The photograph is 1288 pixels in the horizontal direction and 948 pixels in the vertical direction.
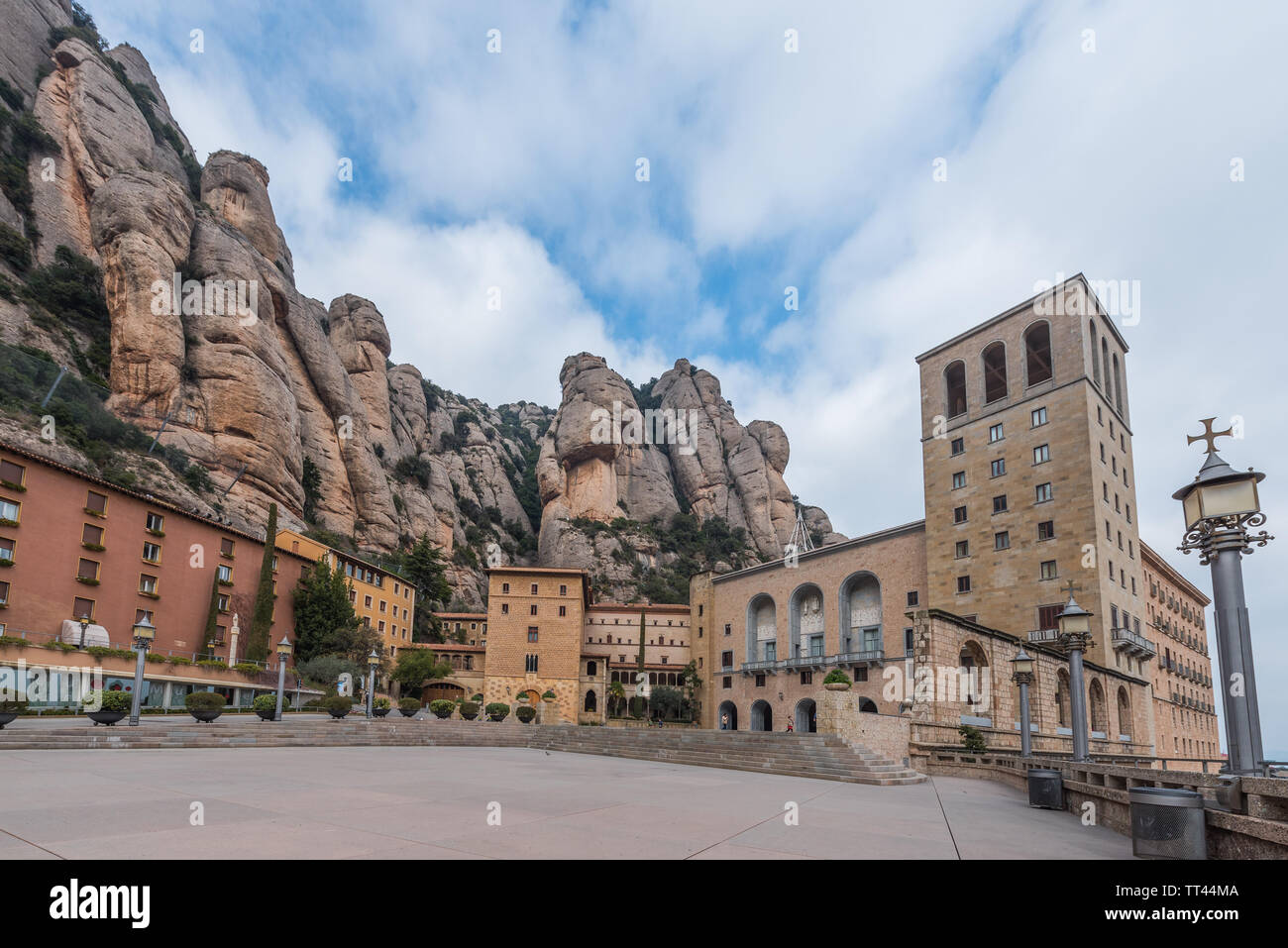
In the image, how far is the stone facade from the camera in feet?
147

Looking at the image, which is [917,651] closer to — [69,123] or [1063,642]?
[1063,642]

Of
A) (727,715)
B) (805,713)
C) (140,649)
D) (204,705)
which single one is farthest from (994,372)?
(140,649)

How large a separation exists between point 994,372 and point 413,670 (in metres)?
44.5

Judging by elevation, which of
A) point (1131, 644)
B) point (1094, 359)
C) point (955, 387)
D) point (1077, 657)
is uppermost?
point (955, 387)

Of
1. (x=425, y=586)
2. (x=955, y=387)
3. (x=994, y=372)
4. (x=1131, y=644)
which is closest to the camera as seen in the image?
(x=1131, y=644)

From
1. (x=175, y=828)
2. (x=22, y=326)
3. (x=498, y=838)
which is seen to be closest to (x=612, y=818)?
(x=498, y=838)

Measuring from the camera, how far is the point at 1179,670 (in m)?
49.6

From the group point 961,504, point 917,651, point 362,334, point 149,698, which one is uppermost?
point 362,334

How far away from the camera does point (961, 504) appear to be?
4300 centimetres

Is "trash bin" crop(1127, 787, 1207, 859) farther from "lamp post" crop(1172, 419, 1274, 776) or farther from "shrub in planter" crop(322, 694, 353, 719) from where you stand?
"shrub in planter" crop(322, 694, 353, 719)

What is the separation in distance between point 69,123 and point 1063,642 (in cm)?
8156

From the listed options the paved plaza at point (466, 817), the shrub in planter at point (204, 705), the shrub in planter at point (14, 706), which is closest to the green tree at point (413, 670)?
the shrub in planter at point (14, 706)

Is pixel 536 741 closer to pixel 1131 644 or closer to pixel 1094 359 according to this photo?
pixel 1131 644

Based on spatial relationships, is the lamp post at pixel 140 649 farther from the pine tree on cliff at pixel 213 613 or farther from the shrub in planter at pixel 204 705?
the pine tree on cliff at pixel 213 613
